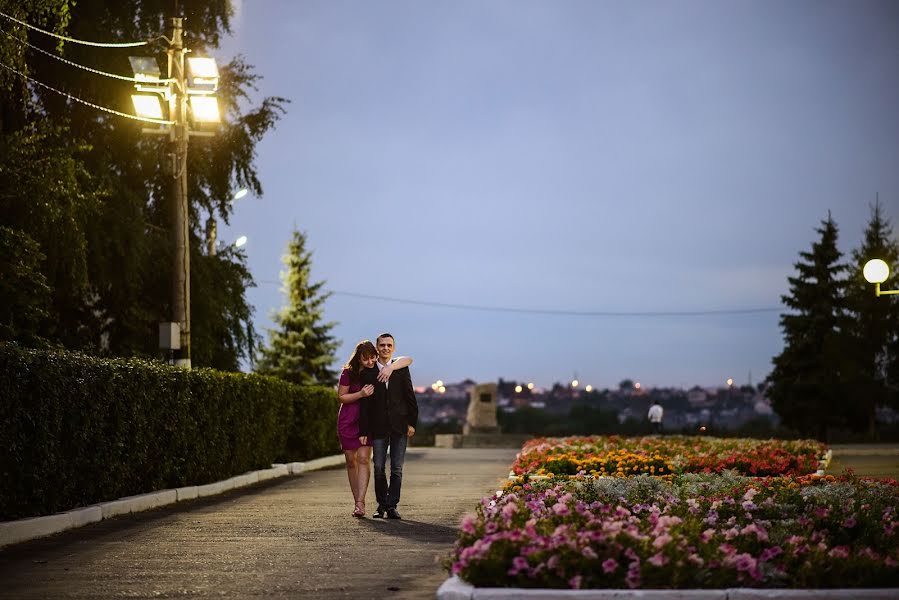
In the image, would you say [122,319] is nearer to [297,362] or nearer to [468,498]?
[468,498]

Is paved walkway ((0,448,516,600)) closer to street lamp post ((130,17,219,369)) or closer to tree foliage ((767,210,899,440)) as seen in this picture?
street lamp post ((130,17,219,369))

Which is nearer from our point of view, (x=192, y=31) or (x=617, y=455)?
(x=617, y=455)

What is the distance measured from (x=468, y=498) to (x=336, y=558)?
718 centimetres

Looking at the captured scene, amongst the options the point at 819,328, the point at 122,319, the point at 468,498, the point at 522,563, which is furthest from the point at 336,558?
the point at 819,328

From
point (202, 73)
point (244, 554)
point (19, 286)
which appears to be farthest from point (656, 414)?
point (244, 554)

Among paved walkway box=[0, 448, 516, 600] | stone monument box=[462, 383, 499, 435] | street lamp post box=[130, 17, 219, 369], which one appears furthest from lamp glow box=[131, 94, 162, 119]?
stone monument box=[462, 383, 499, 435]

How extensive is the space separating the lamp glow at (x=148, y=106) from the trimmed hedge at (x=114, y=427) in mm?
4906

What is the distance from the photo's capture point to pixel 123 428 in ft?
46.6

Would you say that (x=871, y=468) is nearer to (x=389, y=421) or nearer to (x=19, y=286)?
(x=389, y=421)

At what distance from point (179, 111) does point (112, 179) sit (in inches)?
141

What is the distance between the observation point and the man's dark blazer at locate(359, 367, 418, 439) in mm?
13852

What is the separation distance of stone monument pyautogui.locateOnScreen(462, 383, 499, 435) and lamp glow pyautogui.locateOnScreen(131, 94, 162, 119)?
39.5 m

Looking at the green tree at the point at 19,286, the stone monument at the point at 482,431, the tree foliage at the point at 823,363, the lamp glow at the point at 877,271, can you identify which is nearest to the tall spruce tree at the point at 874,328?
the tree foliage at the point at 823,363

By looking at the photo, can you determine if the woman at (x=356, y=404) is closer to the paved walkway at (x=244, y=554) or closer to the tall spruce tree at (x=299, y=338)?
the paved walkway at (x=244, y=554)
